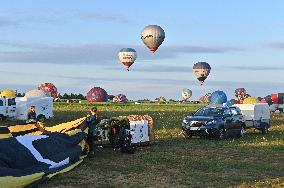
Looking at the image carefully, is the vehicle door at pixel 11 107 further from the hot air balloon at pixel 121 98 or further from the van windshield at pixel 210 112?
the hot air balloon at pixel 121 98

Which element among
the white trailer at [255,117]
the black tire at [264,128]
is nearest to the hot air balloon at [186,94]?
the white trailer at [255,117]

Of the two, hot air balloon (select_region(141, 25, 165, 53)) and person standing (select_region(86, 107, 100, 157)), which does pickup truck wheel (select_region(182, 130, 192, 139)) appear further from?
hot air balloon (select_region(141, 25, 165, 53))

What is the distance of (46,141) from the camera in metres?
15.5

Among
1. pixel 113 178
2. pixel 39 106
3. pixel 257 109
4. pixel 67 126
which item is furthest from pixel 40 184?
pixel 39 106

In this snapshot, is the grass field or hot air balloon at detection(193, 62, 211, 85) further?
hot air balloon at detection(193, 62, 211, 85)

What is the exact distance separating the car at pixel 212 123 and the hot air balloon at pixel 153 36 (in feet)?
134

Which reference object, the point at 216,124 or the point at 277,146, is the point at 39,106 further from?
the point at 277,146

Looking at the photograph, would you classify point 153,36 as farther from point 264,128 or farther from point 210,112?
point 210,112

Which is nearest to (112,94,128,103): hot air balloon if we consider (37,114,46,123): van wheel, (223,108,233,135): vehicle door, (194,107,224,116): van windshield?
(37,114,46,123): van wheel

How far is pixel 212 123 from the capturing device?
26.4 m

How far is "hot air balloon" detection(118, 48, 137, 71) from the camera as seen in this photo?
83.6 m

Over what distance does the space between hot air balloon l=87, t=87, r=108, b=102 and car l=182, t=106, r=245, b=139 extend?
79.6 meters

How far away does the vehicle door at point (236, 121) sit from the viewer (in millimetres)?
28047

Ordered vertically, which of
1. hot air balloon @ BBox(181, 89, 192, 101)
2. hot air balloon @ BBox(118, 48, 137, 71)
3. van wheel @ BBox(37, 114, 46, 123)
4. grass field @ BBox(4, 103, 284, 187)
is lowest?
grass field @ BBox(4, 103, 284, 187)
